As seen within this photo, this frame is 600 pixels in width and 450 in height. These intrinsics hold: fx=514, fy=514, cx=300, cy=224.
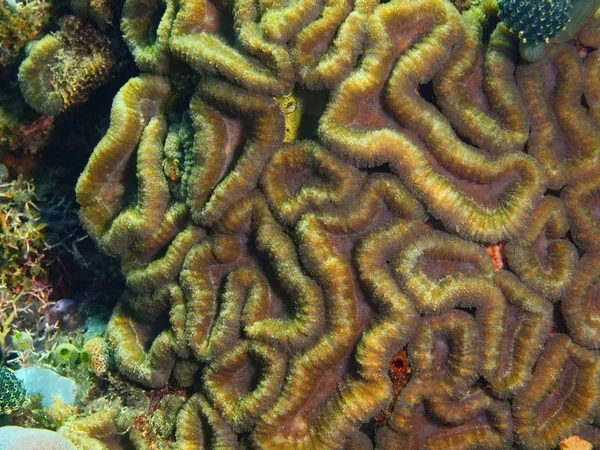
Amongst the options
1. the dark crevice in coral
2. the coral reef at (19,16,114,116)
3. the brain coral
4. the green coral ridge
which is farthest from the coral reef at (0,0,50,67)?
the green coral ridge

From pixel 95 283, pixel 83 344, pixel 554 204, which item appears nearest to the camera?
pixel 554 204

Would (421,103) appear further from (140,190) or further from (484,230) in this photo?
(140,190)

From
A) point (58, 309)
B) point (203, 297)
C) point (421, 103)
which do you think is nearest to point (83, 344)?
point (58, 309)

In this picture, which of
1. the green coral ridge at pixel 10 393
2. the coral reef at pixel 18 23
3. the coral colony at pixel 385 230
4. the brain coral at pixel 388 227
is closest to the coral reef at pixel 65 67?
the coral reef at pixel 18 23

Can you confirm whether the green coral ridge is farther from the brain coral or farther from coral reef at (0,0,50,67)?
coral reef at (0,0,50,67)

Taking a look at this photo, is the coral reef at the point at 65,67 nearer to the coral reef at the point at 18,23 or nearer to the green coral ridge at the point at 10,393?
the coral reef at the point at 18,23
